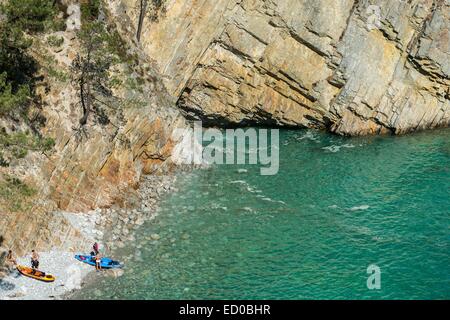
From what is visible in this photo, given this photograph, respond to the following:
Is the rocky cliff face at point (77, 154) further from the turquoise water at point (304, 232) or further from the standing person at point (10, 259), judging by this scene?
the turquoise water at point (304, 232)

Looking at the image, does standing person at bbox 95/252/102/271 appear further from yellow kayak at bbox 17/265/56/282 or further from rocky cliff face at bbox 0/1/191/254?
yellow kayak at bbox 17/265/56/282

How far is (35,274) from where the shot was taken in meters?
45.3

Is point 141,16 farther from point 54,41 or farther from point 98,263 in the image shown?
point 98,263

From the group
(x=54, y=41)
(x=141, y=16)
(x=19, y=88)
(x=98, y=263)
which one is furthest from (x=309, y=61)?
(x=98, y=263)

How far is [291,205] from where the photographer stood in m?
56.5

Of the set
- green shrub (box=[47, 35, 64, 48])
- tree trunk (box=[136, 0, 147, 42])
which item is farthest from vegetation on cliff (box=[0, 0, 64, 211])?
tree trunk (box=[136, 0, 147, 42])

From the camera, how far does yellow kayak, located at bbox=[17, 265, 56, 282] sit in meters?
45.2

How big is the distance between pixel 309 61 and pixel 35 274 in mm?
38799

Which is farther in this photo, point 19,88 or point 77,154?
point 77,154

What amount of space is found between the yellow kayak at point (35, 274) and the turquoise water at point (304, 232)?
9.69 ft
